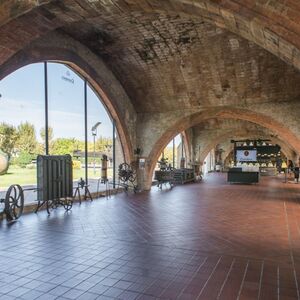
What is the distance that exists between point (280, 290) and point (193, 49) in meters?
7.71

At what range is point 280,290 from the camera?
10.1ft

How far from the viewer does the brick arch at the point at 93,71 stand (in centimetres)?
735

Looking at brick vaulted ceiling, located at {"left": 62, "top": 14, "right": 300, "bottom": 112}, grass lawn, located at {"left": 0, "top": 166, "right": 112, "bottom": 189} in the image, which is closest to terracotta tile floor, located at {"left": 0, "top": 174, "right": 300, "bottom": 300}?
grass lawn, located at {"left": 0, "top": 166, "right": 112, "bottom": 189}

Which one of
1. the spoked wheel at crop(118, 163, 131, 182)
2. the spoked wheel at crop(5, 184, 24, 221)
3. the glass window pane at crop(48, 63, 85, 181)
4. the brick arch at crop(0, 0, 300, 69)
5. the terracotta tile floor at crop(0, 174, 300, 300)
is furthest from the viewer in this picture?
the spoked wheel at crop(118, 163, 131, 182)

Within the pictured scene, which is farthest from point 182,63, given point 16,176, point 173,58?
point 16,176

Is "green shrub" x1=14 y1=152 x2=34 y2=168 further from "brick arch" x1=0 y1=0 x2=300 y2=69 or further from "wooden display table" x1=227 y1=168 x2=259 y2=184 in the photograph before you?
"wooden display table" x1=227 y1=168 x2=259 y2=184

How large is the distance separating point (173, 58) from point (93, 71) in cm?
271

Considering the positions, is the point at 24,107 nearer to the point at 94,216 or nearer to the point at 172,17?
the point at 94,216

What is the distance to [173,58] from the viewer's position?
32.3ft

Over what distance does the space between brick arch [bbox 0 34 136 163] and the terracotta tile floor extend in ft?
12.7

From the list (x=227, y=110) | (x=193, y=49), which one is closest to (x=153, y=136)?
(x=227, y=110)

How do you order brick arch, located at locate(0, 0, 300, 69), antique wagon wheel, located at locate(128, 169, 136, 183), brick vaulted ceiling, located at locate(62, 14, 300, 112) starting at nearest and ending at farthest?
brick arch, located at locate(0, 0, 300, 69)
brick vaulted ceiling, located at locate(62, 14, 300, 112)
antique wagon wheel, located at locate(128, 169, 136, 183)

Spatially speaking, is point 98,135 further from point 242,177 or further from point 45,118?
point 242,177

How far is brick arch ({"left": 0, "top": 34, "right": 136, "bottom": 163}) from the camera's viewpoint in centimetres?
735
